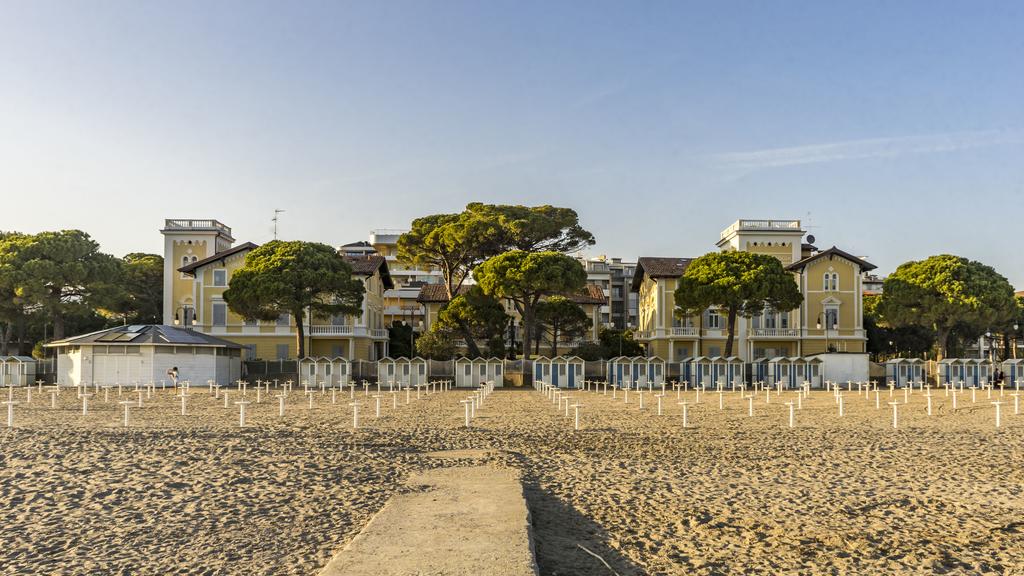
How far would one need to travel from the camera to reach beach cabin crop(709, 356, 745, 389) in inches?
2109

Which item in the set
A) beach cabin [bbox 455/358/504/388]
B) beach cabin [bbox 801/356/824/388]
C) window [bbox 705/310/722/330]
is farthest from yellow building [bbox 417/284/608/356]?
beach cabin [bbox 801/356/824/388]

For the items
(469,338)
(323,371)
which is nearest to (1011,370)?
(469,338)

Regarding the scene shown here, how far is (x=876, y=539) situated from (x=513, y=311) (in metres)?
65.4

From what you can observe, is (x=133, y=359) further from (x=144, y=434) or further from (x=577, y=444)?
(x=577, y=444)

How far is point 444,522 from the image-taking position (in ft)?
28.9

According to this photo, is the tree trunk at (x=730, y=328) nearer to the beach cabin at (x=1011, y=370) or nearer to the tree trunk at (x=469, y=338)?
the tree trunk at (x=469, y=338)

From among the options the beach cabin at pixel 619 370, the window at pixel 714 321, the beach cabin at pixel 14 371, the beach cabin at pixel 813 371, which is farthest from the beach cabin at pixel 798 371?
the beach cabin at pixel 14 371

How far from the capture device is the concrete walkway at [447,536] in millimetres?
7000

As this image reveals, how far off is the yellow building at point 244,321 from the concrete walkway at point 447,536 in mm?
50020

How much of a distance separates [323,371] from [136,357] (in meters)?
10.5

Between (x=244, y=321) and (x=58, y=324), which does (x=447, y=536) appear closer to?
(x=244, y=321)

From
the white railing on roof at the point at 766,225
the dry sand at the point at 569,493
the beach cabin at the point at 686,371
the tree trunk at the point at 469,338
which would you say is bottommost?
the beach cabin at the point at 686,371

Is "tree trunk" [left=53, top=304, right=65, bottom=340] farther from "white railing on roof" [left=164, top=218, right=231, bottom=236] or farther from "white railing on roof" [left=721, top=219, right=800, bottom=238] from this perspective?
"white railing on roof" [left=721, top=219, right=800, bottom=238]

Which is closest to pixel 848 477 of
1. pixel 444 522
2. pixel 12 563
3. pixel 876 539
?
pixel 876 539
